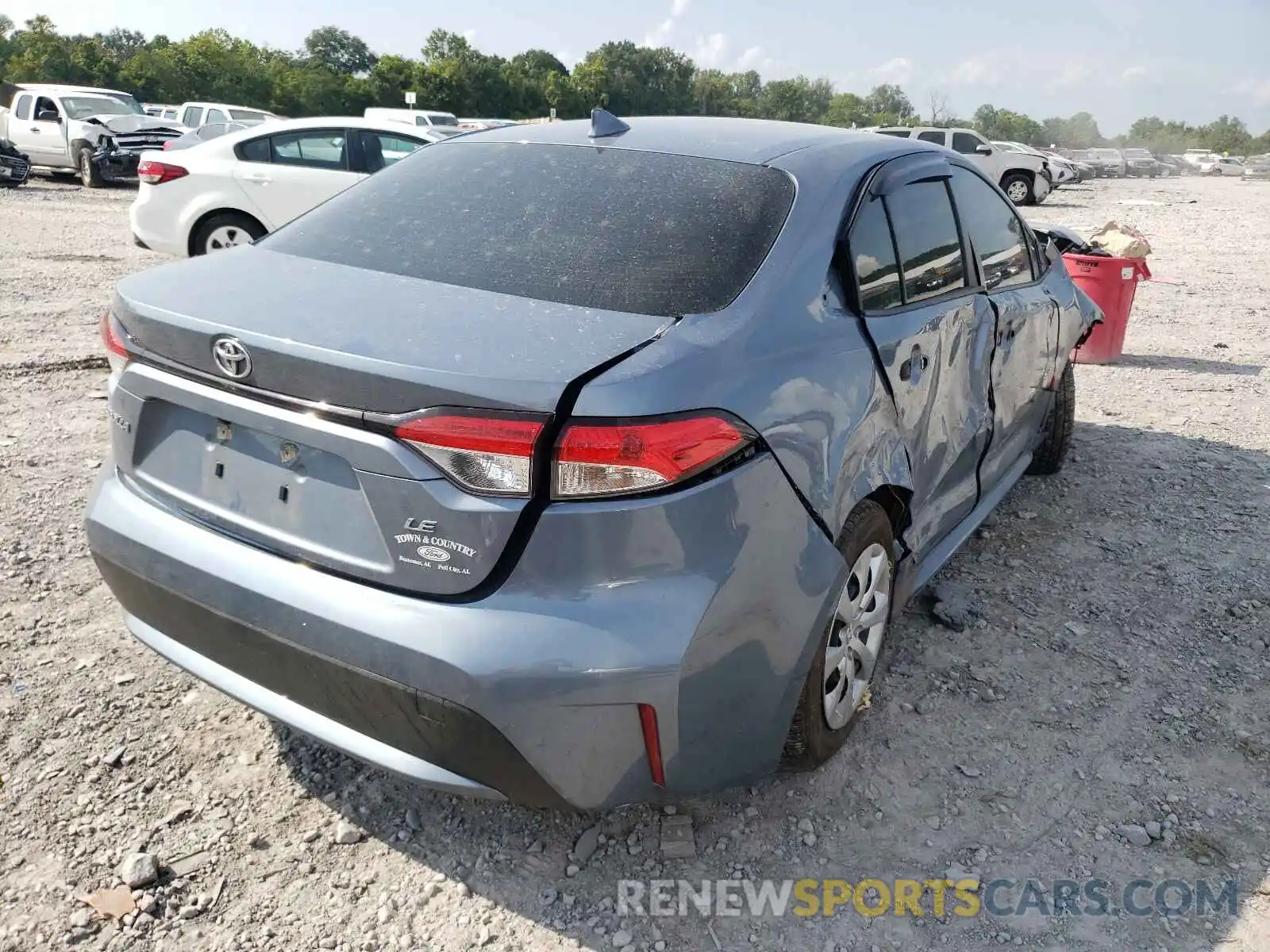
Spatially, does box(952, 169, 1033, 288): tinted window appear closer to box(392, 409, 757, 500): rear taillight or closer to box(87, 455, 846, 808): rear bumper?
box(87, 455, 846, 808): rear bumper

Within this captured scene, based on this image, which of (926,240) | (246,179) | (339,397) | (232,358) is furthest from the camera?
(246,179)

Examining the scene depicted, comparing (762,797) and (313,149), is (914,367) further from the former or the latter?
(313,149)

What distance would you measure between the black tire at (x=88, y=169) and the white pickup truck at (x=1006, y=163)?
666 inches

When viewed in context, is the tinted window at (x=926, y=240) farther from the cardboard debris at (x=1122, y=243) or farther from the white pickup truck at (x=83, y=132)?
the white pickup truck at (x=83, y=132)

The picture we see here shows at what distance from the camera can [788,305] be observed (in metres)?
2.36

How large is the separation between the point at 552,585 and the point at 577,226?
1.07 meters

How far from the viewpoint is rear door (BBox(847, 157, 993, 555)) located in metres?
2.77

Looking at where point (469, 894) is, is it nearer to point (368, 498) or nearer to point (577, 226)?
point (368, 498)

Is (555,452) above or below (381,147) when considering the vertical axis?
below

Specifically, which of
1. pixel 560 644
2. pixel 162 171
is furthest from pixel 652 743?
pixel 162 171

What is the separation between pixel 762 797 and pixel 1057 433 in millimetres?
3104

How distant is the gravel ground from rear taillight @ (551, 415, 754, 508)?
106 cm

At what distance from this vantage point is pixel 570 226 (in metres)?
2.59

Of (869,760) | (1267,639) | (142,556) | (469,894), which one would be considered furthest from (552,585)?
(1267,639)
